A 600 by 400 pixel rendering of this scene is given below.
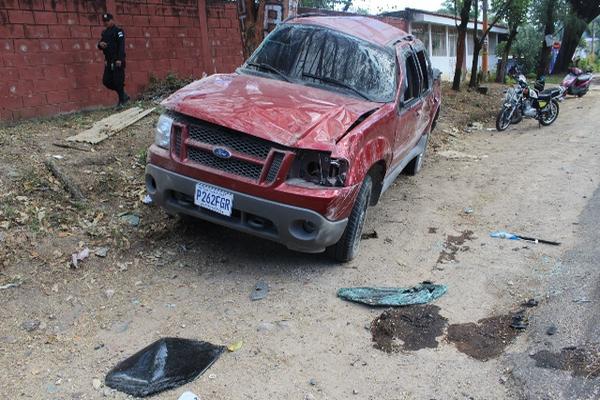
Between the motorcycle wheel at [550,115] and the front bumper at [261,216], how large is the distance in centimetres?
994

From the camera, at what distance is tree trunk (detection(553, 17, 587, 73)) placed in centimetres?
2348

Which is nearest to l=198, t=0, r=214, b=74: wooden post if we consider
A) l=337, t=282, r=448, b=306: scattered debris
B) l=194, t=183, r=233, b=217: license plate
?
l=194, t=183, r=233, b=217: license plate

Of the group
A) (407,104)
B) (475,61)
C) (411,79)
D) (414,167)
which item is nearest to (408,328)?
(407,104)

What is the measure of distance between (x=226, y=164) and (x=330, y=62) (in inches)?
70.1

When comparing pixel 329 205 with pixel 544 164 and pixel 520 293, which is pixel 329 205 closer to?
pixel 520 293

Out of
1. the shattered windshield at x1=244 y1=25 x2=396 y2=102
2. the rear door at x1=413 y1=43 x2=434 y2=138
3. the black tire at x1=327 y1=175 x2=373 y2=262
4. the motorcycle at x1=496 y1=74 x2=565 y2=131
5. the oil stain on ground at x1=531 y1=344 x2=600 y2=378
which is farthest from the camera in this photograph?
the motorcycle at x1=496 y1=74 x2=565 y2=131

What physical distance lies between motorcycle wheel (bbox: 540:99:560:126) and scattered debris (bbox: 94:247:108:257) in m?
10.8

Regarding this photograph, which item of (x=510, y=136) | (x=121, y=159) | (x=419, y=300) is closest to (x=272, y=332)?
(x=419, y=300)

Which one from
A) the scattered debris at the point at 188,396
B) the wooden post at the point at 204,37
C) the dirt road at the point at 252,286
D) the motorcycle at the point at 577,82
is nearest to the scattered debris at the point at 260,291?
the dirt road at the point at 252,286

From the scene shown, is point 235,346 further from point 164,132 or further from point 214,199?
point 164,132

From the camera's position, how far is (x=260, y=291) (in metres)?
4.14

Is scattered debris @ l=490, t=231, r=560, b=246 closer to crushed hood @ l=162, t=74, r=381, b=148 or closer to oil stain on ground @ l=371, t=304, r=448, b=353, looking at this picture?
oil stain on ground @ l=371, t=304, r=448, b=353

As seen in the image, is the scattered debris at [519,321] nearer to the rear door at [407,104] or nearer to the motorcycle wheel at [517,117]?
the rear door at [407,104]

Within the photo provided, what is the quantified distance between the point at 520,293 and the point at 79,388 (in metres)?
3.27
